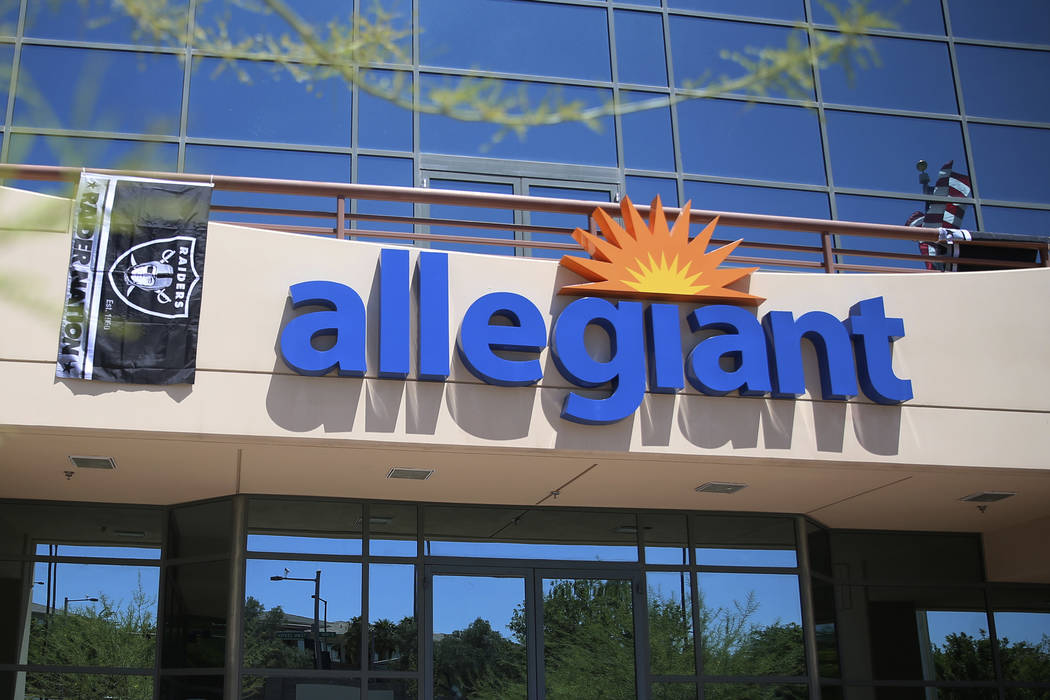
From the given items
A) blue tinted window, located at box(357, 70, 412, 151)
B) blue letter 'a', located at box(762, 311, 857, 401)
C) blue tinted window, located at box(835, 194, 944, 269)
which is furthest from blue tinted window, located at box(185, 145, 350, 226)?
blue tinted window, located at box(835, 194, 944, 269)

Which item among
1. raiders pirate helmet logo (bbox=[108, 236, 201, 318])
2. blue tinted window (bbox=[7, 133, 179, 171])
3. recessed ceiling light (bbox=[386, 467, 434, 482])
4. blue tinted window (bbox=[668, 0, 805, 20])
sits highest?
blue tinted window (bbox=[668, 0, 805, 20])

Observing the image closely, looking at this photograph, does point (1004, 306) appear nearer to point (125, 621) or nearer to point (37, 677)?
point (125, 621)

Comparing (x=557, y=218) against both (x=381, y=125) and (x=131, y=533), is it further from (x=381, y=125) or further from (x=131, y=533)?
(x=131, y=533)

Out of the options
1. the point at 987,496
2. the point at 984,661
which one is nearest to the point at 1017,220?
the point at 987,496

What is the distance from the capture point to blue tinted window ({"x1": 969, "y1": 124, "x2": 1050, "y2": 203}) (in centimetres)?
1817

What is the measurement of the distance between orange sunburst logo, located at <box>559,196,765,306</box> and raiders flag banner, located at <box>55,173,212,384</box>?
3481 millimetres

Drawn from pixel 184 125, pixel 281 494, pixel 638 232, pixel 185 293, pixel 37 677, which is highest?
pixel 184 125

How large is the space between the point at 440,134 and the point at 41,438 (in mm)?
8083

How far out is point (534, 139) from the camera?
640 inches

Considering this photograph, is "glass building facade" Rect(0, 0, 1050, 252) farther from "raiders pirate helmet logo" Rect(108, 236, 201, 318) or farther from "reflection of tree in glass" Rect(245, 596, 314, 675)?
"reflection of tree in glass" Rect(245, 596, 314, 675)

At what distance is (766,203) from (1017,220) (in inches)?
176

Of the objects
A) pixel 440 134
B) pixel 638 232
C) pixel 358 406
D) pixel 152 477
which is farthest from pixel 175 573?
pixel 440 134

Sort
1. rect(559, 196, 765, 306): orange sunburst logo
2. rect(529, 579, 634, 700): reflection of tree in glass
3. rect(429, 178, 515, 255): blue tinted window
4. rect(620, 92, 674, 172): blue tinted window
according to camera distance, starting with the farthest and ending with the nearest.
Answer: rect(620, 92, 674, 172): blue tinted window < rect(429, 178, 515, 255): blue tinted window < rect(529, 579, 634, 700): reflection of tree in glass < rect(559, 196, 765, 306): orange sunburst logo

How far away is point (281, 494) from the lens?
12.0m
